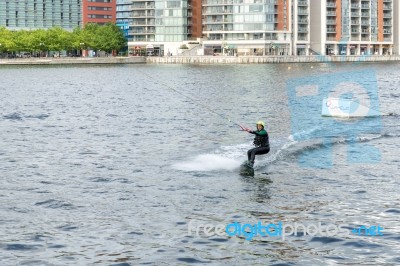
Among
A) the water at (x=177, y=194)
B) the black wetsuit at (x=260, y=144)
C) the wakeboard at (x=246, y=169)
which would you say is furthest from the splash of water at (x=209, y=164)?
the black wetsuit at (x=260, y=144)

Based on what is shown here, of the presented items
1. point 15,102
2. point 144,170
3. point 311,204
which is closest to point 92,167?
point 144,170

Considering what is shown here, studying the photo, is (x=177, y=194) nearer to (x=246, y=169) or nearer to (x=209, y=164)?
(x=246, y=169)

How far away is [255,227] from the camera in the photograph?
28.7 metres

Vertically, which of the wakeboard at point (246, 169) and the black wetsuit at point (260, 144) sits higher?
the black wetsuit at point (260, 144)

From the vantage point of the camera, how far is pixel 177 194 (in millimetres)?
34219

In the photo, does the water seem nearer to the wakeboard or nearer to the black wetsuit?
the wakeboard

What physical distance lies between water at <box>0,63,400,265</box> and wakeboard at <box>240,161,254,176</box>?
0.41 meters

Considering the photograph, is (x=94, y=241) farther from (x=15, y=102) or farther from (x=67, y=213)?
(x=15, y=102)

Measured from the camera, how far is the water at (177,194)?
1030 inches

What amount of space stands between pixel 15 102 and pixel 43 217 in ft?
225

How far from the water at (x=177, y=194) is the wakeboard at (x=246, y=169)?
1.35 feet

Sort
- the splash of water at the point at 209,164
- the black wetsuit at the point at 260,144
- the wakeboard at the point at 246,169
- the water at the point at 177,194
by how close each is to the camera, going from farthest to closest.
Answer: the splash of water at the point at 209,164 → the black wetsuit at the point at 260,144 → the wakeboard at the point at 246,169 → the water at the point at 177,194

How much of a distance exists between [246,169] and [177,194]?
6153 mm

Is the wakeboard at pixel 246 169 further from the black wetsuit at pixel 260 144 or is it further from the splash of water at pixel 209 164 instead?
the black wetsuit at pixel 260 144
